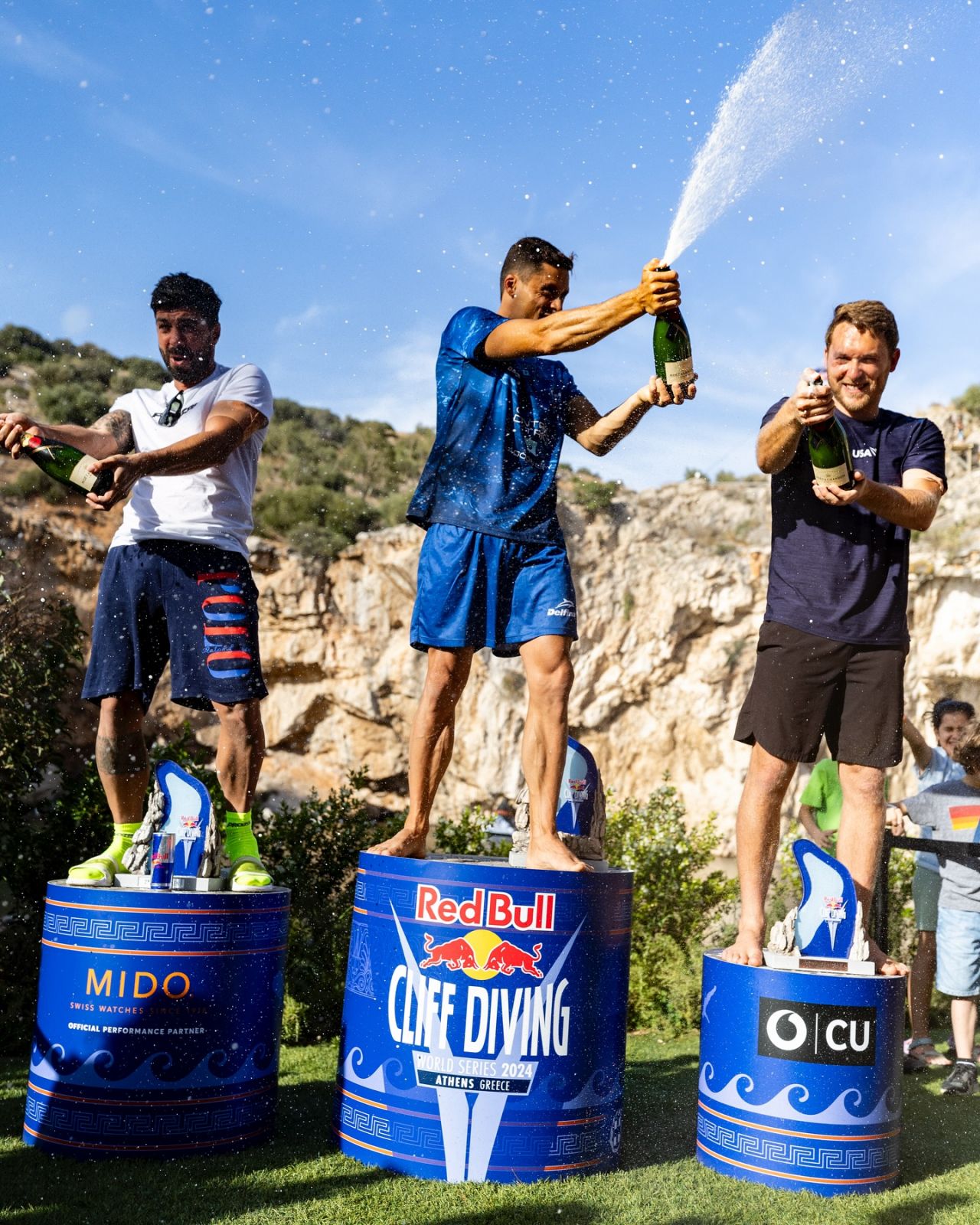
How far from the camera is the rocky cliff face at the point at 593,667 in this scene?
656 inches

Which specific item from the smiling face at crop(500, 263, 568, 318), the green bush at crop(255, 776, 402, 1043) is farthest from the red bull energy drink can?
the green bush at crop(255, 776, 402, 1043)

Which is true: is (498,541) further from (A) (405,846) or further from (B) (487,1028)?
(B) (487,1028)

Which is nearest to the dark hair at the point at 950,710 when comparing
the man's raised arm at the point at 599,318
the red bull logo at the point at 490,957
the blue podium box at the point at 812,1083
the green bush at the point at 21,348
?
the blue podium box at the point at 812,1083

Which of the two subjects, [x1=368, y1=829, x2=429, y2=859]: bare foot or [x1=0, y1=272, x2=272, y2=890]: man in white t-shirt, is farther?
[x1=0, y1=272, x2=272, y2=890]: man in white t-shirt

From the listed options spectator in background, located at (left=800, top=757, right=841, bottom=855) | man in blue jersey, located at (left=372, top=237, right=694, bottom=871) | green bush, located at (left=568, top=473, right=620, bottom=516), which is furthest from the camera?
green bush, located at (left=568, top=473, right=620, bottom=516)

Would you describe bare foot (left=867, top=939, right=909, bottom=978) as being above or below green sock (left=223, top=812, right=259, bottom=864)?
below

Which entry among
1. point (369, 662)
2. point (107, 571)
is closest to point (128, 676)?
point (107, 571)

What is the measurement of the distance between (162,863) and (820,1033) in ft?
6.20

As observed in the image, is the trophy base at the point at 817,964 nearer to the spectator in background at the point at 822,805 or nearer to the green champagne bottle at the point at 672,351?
the green champagne bottle at the point at 672,351

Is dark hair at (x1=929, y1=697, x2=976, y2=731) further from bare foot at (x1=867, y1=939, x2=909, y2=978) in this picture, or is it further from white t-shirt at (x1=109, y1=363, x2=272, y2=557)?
white t-shirt at (x1=109, y1=363, x2=272, y2=557)

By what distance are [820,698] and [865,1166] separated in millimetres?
1282

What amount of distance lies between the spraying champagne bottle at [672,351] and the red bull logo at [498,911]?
1448 millimetres

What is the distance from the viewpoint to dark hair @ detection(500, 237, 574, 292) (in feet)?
11.2

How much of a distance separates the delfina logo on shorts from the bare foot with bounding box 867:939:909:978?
4.21 ft
